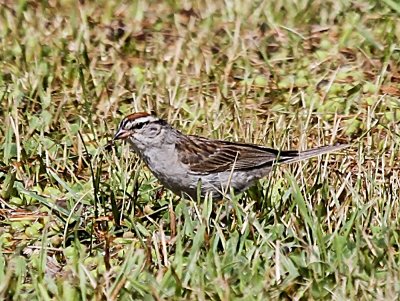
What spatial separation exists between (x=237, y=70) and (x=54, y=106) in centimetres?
139

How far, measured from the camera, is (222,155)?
6961mm

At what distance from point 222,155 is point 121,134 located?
613mm

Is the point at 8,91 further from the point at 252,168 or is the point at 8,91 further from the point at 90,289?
the point at 90,289

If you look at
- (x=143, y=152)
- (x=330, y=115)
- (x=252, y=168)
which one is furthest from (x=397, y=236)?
(x=330, y=115)

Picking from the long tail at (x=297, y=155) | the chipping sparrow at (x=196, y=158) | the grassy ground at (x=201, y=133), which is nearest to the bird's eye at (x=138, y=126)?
the chipping sparrow at (x=196, y=158)

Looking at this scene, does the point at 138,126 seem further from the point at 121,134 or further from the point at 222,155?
the point at 222,155

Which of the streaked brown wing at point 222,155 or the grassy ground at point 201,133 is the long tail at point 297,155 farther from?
the grassy ground at point 201,133

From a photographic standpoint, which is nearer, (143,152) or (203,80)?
(143,152)

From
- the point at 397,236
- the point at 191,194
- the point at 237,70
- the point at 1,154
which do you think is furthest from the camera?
the point at 237,70

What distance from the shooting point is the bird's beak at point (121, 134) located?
22.0 ft

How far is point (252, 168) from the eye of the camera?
6812mm

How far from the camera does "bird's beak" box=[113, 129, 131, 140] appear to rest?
264 inches

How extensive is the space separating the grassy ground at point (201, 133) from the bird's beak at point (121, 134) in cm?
20

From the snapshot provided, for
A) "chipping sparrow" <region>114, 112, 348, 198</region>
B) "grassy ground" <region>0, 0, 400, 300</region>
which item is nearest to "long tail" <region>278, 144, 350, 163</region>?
"chipping sparrow" <region>114, 112, 348, 198</region>
